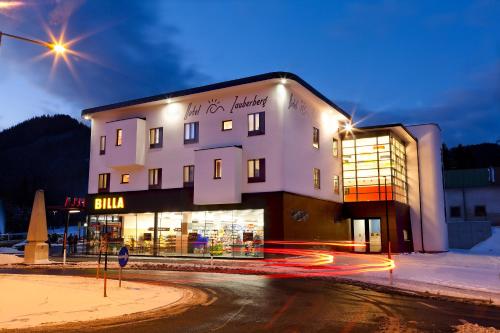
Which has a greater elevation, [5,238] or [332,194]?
[332,194]

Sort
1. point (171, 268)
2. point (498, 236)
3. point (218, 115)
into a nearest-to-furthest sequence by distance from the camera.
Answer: point (171, 268) → point (218, 115) → point (498, 236)

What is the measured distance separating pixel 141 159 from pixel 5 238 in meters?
36.6

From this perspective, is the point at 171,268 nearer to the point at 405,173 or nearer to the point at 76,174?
the point at 405,173

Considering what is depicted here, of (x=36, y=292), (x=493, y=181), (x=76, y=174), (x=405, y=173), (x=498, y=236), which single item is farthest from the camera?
(x=76, y=174)

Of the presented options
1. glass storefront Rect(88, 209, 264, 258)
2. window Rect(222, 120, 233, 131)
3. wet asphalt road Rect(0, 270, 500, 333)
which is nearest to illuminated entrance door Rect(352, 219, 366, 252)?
glass storefront Rect(88, 209, 264, 258)

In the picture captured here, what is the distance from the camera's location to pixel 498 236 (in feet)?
173

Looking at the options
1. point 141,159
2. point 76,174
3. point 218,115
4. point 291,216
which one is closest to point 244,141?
point 218,115

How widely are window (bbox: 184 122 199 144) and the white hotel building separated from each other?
0.11 m

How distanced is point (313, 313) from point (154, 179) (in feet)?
98.0

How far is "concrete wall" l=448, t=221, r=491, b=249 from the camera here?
53000 mm

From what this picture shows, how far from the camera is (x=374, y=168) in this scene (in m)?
43.0

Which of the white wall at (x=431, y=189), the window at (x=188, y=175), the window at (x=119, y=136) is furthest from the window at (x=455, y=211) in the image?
the window at (x=119, y=136)

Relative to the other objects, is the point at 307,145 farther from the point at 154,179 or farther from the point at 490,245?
the point at 490,245

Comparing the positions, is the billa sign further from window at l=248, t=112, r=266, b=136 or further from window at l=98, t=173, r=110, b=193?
window at l=248, t=112, r=266, b=136
